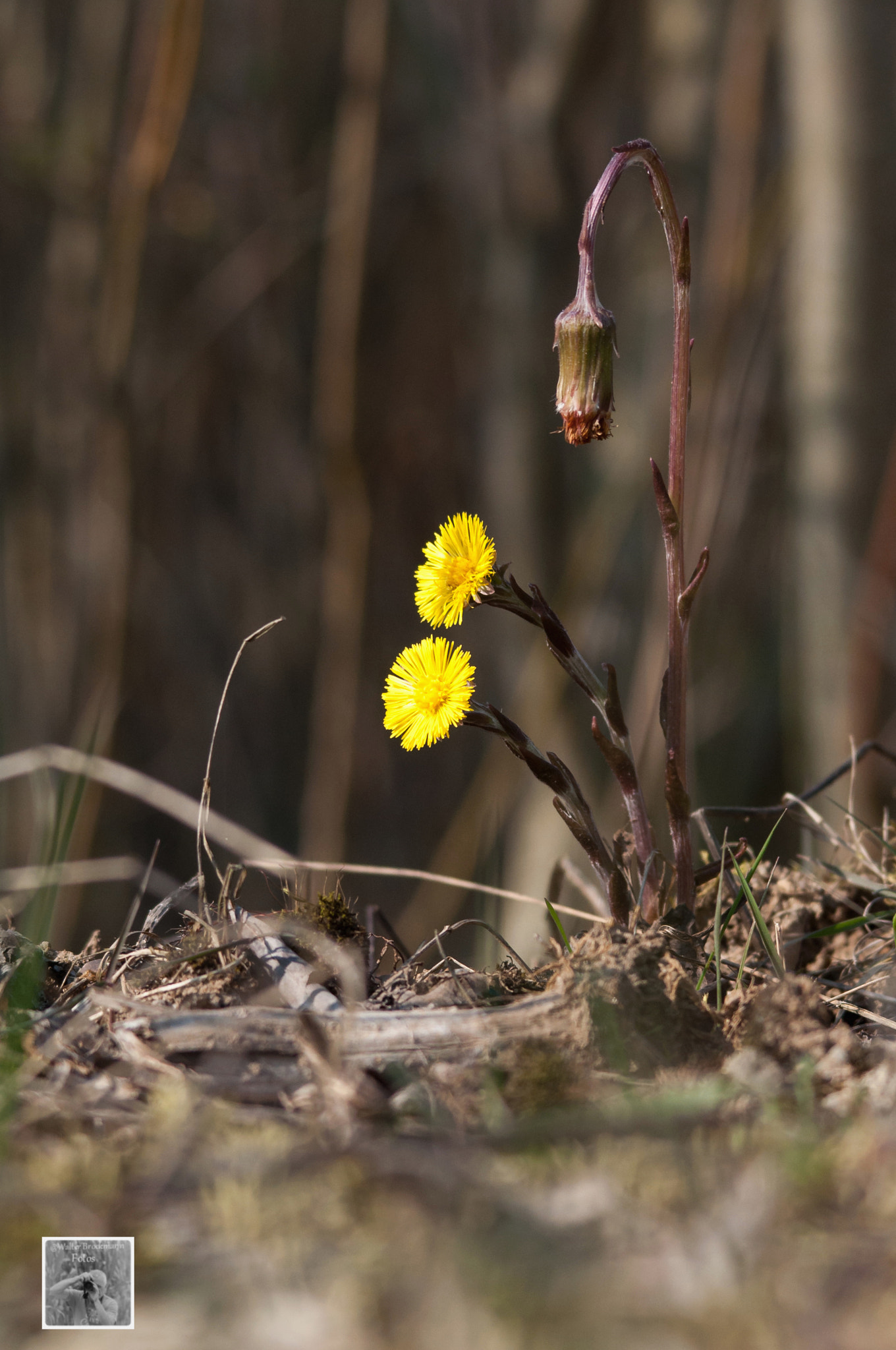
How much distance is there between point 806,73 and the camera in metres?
3.43

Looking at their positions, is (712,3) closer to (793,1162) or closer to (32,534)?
(32,534)

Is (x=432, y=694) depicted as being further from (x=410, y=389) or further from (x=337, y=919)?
(x=410, y=389)

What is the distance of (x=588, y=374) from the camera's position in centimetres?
108

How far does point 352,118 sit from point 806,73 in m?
2.01

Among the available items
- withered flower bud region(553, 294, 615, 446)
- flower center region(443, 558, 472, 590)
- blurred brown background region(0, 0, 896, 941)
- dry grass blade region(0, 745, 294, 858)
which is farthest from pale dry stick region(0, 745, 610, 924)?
blurred brown background region(0, 0, 896, 941)

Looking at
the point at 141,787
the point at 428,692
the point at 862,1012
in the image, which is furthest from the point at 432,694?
the point at 141,787

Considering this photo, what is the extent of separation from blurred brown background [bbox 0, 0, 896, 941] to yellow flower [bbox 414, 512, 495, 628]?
1.26 meters

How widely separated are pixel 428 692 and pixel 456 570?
13 cm

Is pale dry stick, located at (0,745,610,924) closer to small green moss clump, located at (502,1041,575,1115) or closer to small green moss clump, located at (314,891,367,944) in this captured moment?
small green moss clump, located at (314,891,367,944)

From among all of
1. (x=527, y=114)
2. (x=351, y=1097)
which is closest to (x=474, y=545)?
(x=351, y=1097)

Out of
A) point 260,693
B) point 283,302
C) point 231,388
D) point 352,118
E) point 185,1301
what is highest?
point 352,118

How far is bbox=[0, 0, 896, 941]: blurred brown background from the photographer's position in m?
3.49

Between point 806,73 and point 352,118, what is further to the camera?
point 352,118

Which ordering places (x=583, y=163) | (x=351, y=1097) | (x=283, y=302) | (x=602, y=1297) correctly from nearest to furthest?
(x=602, y=1297) → (x=351, y=1097) → (x=583, y=163) → (x=283, y=302)
